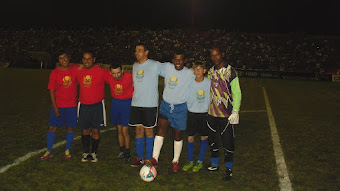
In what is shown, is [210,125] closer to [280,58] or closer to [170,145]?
[170,145]

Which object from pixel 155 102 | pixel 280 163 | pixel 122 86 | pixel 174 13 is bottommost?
pixel 280 163

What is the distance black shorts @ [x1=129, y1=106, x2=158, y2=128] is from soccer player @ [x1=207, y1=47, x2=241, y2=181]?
838 millimetres

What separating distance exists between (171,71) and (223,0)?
42046 millimetres

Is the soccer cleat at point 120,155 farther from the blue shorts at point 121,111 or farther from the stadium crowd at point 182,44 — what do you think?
the stadium crowd at point 182,44

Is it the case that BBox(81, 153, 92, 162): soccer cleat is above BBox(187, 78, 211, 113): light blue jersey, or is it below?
below

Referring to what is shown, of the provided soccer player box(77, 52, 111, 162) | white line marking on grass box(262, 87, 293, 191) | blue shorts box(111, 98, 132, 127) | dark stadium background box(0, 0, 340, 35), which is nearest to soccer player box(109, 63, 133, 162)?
blue shorts box(111, 98, 132, 127)

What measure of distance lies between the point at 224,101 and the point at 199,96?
1.46 feet

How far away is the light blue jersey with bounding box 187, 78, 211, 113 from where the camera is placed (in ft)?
16.9

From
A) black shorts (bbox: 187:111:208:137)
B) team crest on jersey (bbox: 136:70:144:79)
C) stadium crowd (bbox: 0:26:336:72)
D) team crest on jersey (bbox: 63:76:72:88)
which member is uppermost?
stadium crowd (bbox: 0:26:336:72)

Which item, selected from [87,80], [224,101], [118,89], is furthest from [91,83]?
[224,101]

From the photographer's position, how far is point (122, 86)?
18.2 feet

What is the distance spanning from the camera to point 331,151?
22.2ft

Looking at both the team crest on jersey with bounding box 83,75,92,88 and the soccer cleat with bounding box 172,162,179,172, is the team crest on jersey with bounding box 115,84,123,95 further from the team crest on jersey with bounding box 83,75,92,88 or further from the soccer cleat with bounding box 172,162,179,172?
the soccer cleat with bounding box 172,162,179,172

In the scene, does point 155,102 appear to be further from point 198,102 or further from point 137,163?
point 137,163
